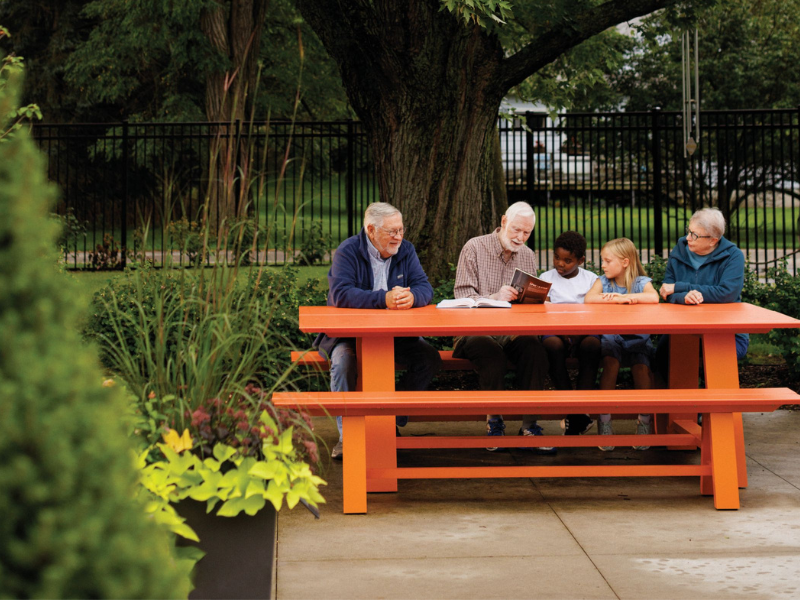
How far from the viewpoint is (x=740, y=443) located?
490cm

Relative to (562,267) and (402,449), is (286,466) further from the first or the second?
(562,267)

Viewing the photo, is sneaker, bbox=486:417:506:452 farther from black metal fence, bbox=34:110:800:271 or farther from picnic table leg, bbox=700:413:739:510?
black metal fence, bbox=34:110:800:271

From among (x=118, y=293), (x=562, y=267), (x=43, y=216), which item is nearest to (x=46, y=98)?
(x=118, y=293)

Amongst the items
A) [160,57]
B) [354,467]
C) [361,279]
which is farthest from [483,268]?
[160,57]

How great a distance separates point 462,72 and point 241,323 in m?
4.90

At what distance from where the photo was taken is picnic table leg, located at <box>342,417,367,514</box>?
4383mm

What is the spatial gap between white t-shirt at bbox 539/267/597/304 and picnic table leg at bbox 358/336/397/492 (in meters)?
1.66

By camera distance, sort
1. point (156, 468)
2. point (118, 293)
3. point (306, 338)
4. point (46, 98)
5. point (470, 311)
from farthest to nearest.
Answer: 1. point (46, 98)
2. point (118, 293)
3. point (306, 338)
4. point (470, 311)
5. point (156, 468)

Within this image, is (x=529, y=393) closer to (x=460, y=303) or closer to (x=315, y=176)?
(x=460, y=303)

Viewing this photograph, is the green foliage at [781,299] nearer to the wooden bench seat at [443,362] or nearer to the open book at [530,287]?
the wooden bench seat at [443,362]

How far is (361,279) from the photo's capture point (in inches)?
217

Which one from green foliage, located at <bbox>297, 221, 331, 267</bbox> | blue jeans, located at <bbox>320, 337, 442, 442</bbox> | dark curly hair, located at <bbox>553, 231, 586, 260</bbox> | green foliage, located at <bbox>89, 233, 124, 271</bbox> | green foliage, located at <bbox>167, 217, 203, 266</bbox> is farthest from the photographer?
green foliage, located at <bbox>297, 221, 331, 267</bbox>

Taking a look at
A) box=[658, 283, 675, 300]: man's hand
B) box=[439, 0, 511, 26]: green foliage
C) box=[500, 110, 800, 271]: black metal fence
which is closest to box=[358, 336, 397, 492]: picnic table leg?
box=[658, 283, 675, 300]: man's hand

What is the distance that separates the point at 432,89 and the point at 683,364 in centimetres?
334
